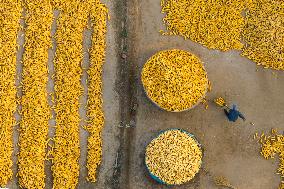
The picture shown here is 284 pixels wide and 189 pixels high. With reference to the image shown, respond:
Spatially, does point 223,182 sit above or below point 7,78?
below

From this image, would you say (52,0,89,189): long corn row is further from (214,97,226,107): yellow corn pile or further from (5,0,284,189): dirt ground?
(214,97,226,107): yellow corn pile

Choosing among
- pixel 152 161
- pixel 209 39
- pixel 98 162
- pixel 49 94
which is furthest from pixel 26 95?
pixel 209 39

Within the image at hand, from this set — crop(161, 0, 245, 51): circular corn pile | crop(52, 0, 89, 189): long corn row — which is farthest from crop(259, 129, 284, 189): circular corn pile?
crop(52, 0, 89, 189): long corn row

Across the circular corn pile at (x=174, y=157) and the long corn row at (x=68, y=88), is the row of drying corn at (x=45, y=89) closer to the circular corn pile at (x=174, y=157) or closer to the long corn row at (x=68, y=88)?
the long corn row at (x=68, y=88)

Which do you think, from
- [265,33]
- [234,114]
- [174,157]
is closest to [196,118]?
[234,114]

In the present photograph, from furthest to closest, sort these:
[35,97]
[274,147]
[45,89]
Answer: [45,89], [35,97], [274,147]

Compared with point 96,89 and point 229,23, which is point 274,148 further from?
point 96,89
